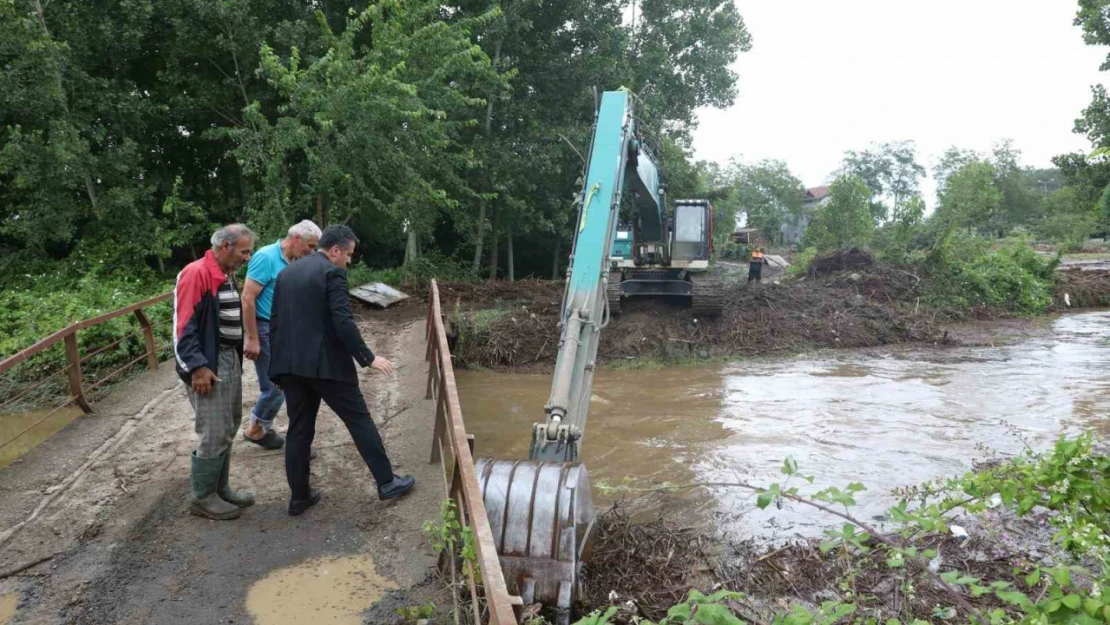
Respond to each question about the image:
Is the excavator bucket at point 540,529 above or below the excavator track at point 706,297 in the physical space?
below

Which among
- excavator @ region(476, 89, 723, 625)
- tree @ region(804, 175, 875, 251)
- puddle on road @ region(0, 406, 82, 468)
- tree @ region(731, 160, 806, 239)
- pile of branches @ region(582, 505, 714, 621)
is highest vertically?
tree @ region(731, 160, 806, 239)

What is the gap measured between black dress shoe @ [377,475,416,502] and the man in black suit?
0.27 metres

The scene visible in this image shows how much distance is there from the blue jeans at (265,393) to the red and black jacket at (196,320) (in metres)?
1.12

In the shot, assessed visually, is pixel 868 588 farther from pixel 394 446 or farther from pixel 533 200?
pixel 533 200

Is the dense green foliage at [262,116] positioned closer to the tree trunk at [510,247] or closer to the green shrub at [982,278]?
the tree trunk at [510,247]

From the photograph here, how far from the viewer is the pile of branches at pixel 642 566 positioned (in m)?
4.42

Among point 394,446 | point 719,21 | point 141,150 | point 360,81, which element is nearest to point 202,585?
point 394,446

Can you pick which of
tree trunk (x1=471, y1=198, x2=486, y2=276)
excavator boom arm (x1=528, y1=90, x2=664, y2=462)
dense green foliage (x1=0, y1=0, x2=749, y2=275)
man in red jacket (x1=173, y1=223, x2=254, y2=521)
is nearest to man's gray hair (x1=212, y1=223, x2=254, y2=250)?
man in red jacket (x1=173, y1=223, x2=254, y2=521)

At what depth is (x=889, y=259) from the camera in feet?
63.1

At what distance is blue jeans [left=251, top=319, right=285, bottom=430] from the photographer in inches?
215

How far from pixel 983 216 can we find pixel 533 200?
561 inches

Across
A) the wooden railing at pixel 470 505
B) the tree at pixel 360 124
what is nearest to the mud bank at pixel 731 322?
the tree at pixel 360 124

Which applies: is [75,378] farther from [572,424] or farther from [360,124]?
[360,124]

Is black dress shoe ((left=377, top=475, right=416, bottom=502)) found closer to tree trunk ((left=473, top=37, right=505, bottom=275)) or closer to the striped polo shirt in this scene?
the striped polo shirt
